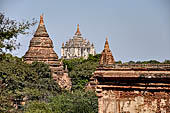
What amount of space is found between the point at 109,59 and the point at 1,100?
11152mm

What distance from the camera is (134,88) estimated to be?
8844 millimetres

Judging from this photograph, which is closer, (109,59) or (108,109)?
(108,109)

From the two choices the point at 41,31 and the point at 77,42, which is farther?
the point at 77,42

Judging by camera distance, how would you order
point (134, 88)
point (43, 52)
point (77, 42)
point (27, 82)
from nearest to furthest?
point (134, 88) < point (27, 82) < point (43, 52) < point (77, 42)

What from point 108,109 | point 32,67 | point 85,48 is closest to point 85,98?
point 108,109

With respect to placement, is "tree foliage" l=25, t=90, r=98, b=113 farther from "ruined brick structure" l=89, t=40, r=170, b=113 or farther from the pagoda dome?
the pagoda dome

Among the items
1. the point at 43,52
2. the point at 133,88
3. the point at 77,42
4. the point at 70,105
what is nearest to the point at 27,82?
the point at 70,105

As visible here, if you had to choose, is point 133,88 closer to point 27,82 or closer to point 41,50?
point 27,82

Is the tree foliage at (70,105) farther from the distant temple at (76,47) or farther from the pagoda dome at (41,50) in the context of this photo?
the distant temple at (76,47)

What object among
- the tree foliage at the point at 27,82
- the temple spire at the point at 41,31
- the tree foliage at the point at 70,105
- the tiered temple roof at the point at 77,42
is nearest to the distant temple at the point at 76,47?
the tiered temple roof at the point at 77,42

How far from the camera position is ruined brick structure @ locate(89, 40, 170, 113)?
8641 mm

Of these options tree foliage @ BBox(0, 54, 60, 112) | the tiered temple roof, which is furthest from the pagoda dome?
the tiered temple roof

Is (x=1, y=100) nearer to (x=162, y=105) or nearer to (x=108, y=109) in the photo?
Result: (x=108, y=109)

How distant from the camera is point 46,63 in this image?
134 feet
